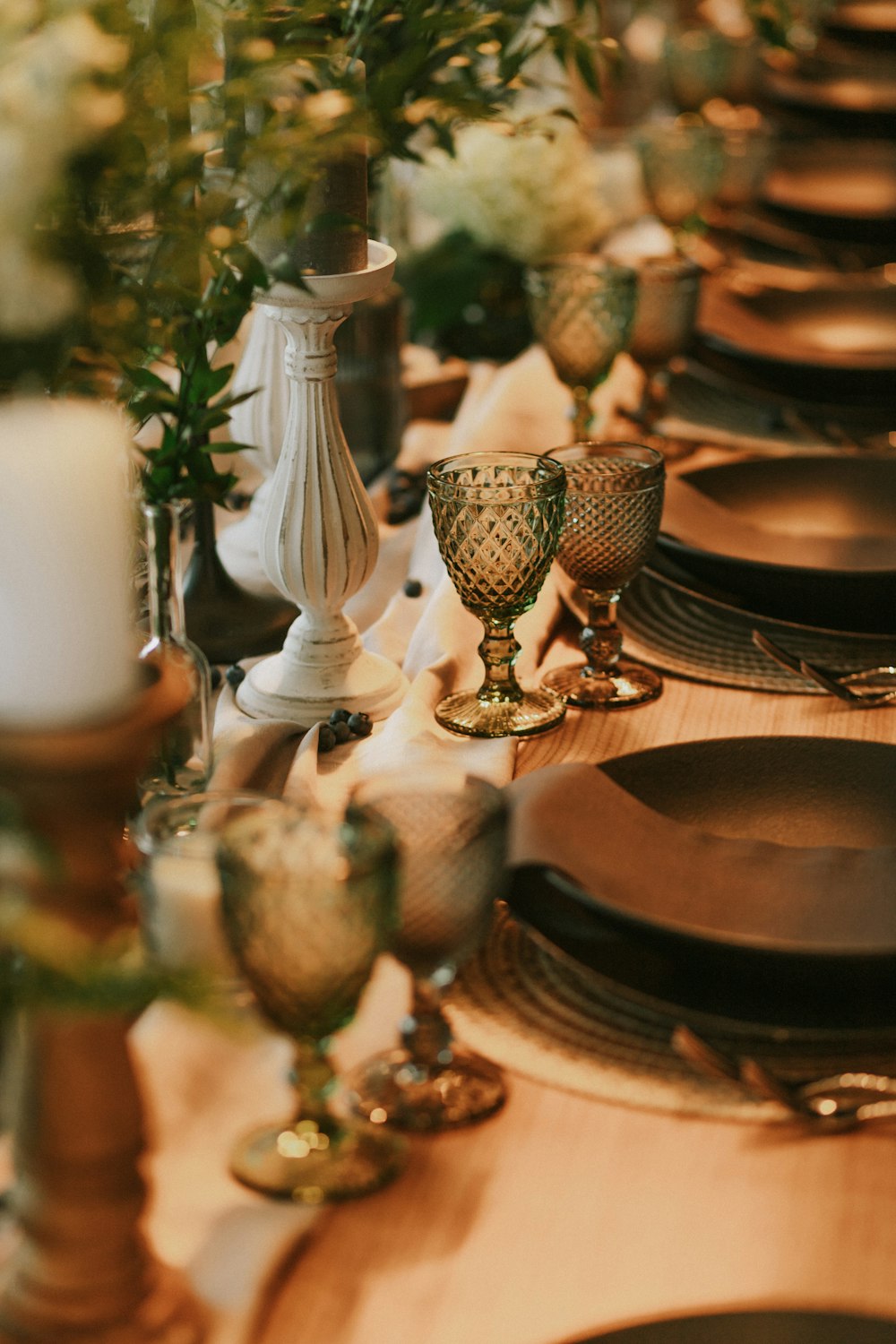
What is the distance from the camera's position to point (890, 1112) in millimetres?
763

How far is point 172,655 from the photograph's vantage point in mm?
999

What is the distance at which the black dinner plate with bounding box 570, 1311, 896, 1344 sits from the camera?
0.86 metres

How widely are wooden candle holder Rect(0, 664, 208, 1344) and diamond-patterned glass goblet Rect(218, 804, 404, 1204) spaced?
0.19 feet

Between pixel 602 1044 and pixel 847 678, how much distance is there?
0.51 m

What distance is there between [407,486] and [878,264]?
1274 millimetres

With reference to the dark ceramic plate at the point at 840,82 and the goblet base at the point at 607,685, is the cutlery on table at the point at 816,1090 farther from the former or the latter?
the dark ceramic plate at the point at 840,82

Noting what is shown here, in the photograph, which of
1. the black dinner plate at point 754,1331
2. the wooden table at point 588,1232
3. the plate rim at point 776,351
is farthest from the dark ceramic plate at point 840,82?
the wooden table at point 588,1232

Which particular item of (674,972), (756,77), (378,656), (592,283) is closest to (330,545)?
(378,656)

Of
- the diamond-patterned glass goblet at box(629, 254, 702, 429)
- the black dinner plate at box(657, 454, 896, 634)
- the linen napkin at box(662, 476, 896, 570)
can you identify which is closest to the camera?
the linen napkin at box(662, 476, 896, 570)

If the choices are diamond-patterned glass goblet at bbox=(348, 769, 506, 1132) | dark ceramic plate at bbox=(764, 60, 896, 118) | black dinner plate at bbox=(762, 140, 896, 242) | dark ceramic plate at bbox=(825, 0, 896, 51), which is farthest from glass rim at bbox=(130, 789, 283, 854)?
dark ceramic plate at bbox=(825, 0, 896, 51)

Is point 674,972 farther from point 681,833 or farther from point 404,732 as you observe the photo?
point 404,732

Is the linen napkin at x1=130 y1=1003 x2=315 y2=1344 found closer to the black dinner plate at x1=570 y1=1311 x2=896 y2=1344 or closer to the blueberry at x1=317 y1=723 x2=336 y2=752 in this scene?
the black dinner plate at x1=570 y1=1311 x2=896 y2=1344

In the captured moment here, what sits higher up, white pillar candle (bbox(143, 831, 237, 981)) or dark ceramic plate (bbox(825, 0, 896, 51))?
dark ceramic plate (bbox(825, 0, 896, 51))

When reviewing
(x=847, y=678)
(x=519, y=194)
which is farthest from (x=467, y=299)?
(x=847, y=678)
